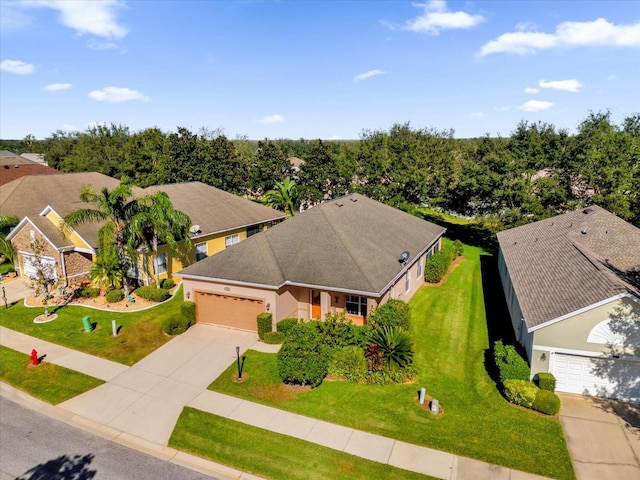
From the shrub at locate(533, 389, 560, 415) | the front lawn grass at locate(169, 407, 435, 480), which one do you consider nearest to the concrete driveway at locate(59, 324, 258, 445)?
the front lawn grass at locate(169, 407, 435, 480)

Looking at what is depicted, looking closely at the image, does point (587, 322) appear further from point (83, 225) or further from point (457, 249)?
Result: point (83, 225)

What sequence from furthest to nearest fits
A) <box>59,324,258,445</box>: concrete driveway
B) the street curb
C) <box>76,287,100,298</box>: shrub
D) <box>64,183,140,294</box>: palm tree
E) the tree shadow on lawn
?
<box>76,287,100,298</box>: shrub
<box>64,183,140,294</box>: palm tree
the tree shadow on lawn
<box>59,324,258,445</box>: concrete driveway
the street curb

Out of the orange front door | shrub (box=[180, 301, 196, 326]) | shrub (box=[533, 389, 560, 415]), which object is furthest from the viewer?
the orange front door

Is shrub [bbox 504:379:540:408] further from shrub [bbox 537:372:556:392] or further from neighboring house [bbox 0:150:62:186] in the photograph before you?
neighboring house [bbox 0:150:62:186]

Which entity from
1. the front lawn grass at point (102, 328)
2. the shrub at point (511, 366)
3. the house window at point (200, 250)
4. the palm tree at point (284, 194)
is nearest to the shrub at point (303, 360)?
the shrub at point (511, 366)

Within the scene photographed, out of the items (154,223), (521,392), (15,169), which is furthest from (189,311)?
(15,169)

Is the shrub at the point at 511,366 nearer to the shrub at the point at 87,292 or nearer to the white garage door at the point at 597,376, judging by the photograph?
the white garage door at the point at 597,376

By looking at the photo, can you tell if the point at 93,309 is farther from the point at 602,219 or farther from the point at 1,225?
the point at 602,219

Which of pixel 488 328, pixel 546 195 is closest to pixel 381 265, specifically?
pixel 488 328
